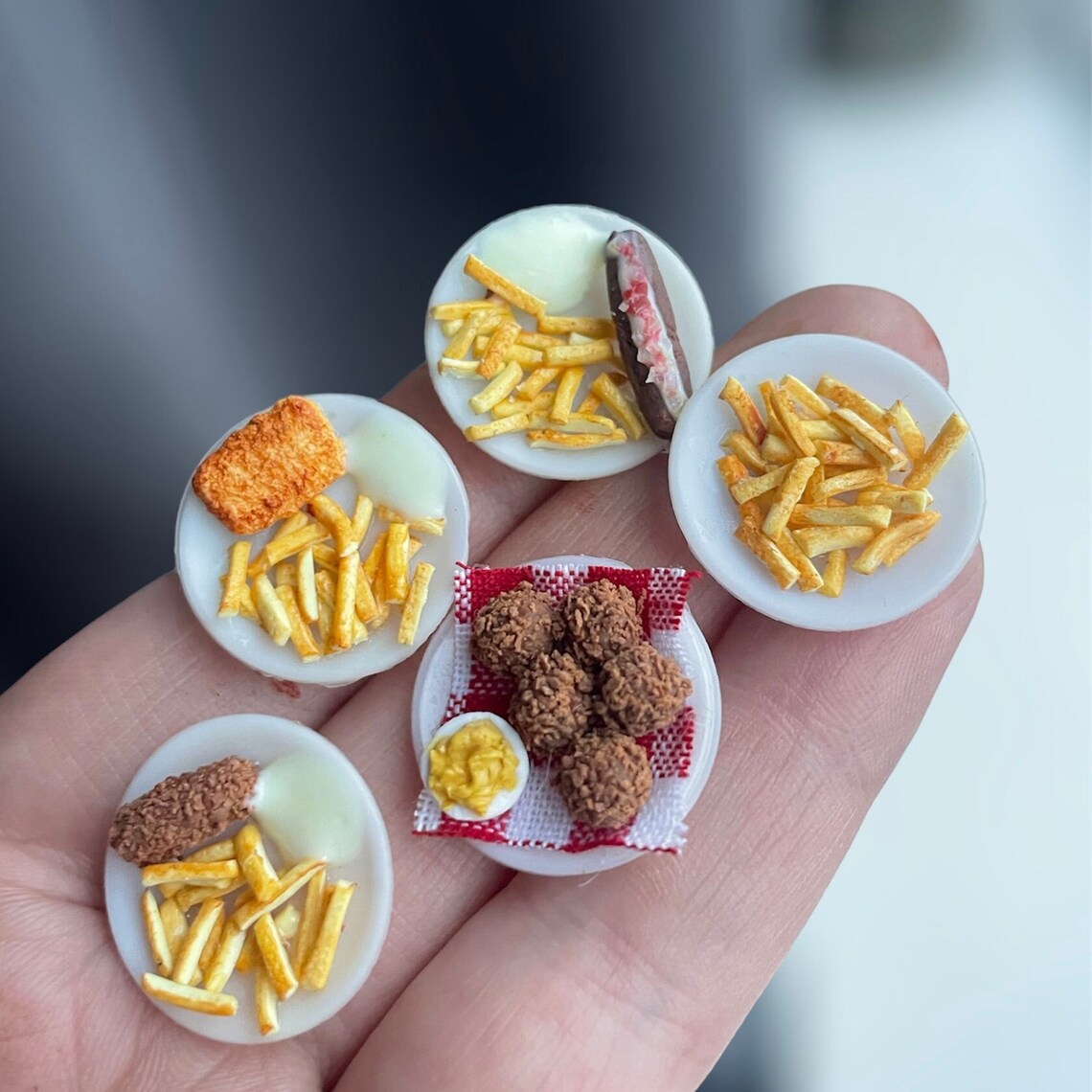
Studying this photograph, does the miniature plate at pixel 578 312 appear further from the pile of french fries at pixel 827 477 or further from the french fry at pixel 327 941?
the french fry at pixel 327 941

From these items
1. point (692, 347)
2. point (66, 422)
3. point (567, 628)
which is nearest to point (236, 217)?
point (66, 422)

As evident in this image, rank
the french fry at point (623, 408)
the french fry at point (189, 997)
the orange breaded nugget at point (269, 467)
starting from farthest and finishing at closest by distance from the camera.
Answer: the french fry at point (623, 408) < the orange breaded nugget at point (269, 467) < the french fry at point (189, 997)

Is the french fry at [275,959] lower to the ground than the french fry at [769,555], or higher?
lower

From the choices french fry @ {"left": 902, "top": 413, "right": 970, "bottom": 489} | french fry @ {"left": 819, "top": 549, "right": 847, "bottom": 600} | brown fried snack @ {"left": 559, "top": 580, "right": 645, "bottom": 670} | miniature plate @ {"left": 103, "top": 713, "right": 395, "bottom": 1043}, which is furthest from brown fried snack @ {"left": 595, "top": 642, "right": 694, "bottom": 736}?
french fry @ {"left": 902, "top": 413, "right": 970, "bottom": 489}

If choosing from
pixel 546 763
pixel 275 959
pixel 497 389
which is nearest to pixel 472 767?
pixel 546 763

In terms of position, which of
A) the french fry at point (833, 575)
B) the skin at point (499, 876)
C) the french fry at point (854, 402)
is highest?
the french fry at point (854, 402)

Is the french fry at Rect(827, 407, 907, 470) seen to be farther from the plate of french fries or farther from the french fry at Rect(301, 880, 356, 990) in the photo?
the french fry at Rect(301, 880, 356, 990)

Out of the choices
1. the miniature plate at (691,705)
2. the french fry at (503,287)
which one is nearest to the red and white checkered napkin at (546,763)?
the miniature plate at (691,705)
